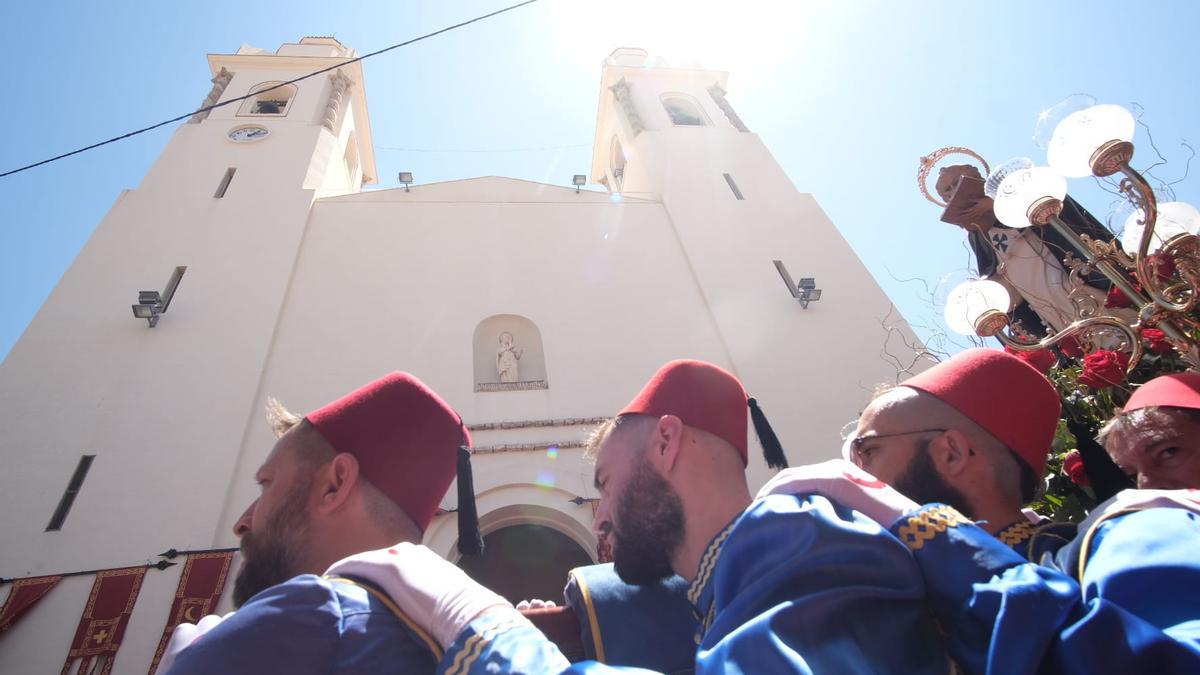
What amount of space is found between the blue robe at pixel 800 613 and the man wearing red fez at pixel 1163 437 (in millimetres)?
1686

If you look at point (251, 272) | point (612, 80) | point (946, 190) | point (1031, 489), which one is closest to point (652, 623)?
point (1031, 489)

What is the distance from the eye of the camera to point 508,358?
8.39m

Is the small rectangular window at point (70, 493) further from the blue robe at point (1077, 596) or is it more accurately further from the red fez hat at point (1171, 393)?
the red fez hat at point (1171, 393)

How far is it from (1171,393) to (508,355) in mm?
6790

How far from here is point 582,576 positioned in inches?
74.2

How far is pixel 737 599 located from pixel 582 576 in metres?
0.75

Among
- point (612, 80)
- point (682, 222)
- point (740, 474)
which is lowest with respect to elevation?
point (740, 474)

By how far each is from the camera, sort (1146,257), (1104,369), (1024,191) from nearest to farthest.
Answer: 1. (1146,257)
2. (1104,369)
3. (1024,191)

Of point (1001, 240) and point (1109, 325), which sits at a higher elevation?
point (1001, 240)

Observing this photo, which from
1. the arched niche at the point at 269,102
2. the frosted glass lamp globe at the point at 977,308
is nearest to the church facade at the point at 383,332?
the arched niche at the point at 269,102

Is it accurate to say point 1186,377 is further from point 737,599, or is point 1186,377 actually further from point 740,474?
point 737,599

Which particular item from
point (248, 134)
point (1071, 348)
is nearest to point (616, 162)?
point (248, 134)

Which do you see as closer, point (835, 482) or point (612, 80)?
point (835, 482)

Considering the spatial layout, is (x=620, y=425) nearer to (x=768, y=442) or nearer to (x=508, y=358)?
(x=768, y=442)
